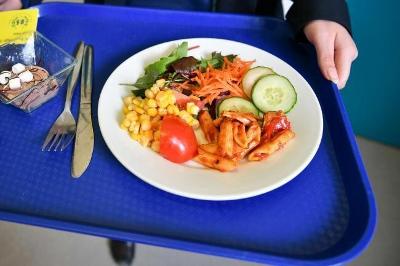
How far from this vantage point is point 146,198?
683mm

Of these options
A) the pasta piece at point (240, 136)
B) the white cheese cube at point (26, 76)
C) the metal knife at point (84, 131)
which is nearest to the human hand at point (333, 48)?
the pasta piece at point (240, 136)

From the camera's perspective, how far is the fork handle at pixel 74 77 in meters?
0.83

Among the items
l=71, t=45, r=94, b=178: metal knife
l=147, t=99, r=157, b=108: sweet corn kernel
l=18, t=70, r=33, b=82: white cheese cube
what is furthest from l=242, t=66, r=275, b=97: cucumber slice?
l=18, t=70, r=33, b=82: white cheese cube

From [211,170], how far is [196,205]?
0.07 m

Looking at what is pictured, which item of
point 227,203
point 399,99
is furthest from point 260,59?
point 399,99

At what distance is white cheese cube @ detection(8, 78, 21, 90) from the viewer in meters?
0.81

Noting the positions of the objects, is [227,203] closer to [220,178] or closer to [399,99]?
[220,178]

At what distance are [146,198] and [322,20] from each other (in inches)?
22.6

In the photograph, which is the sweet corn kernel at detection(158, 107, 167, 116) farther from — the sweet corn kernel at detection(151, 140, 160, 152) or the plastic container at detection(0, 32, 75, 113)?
the plastic container at detection(0, 32, 75, 113)

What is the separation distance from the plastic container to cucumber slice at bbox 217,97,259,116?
35 centimetres

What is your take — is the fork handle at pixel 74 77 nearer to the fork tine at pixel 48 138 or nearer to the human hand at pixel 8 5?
the fork tine at pixel 48 138

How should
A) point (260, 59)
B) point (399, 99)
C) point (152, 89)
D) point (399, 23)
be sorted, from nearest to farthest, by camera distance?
point (152, 89) → point (260, 59) → point (399, 23) → point (399, 99)

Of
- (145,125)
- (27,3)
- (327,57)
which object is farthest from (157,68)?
(27,3)

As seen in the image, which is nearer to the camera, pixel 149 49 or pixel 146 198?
pixel 146 198
